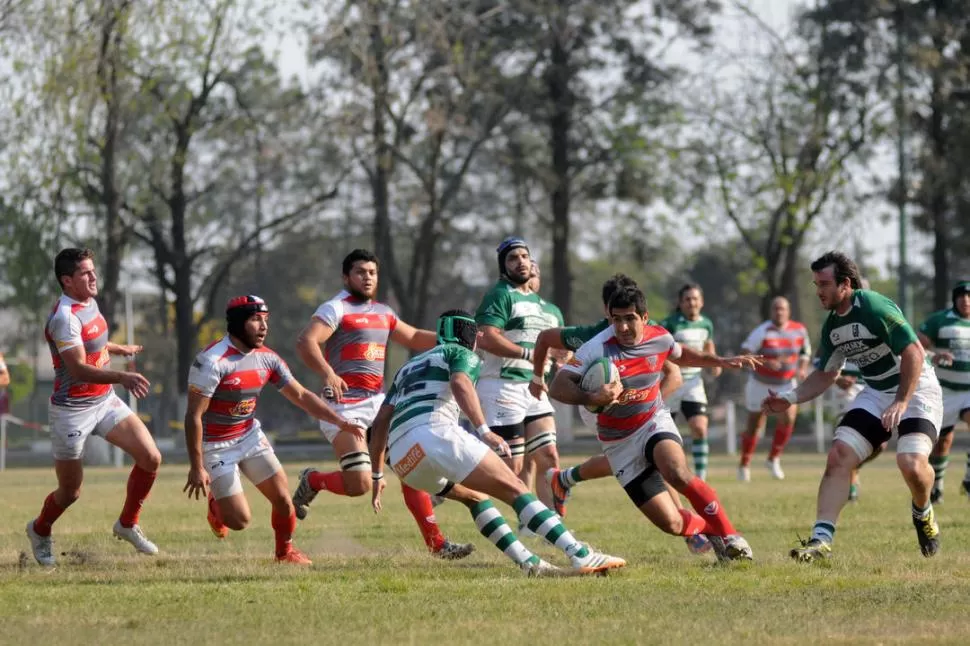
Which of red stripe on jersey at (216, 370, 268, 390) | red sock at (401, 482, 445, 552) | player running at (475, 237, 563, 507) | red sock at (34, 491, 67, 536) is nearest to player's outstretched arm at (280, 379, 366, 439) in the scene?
red stripe on jersey at (216, 370, 268, 390)

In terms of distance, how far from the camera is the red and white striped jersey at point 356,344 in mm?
12133

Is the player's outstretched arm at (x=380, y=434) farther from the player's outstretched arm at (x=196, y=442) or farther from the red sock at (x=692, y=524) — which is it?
the red sock at (x=692, y=524)

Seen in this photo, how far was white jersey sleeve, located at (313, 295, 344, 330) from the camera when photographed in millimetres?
11969

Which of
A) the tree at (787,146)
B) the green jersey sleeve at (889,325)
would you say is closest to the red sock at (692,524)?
the green jersey sleeve at (889,325)

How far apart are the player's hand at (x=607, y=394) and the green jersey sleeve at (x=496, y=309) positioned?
9.81 ft

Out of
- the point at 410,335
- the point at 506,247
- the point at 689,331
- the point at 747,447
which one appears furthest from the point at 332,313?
the point at 747,447

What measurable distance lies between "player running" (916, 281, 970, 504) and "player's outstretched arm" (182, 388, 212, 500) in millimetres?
7935

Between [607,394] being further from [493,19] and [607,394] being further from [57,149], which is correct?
[493,19]

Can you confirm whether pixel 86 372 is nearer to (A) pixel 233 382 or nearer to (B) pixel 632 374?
(A) pixel 233 382

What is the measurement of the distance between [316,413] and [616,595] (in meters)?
2.98

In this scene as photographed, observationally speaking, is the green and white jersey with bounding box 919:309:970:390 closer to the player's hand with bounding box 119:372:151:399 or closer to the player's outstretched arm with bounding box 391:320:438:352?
the player's outstretched arm with bounding box 391:320:438:352

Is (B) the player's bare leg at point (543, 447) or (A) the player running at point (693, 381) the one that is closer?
(B) the player's bare leg at point (543, 447)

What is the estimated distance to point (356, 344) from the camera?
1216 centimetres

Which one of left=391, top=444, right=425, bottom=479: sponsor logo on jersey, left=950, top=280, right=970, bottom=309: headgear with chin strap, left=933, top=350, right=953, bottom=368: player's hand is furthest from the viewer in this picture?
left=950, top=280, right=970, bottom=309: headgear with chin strap
